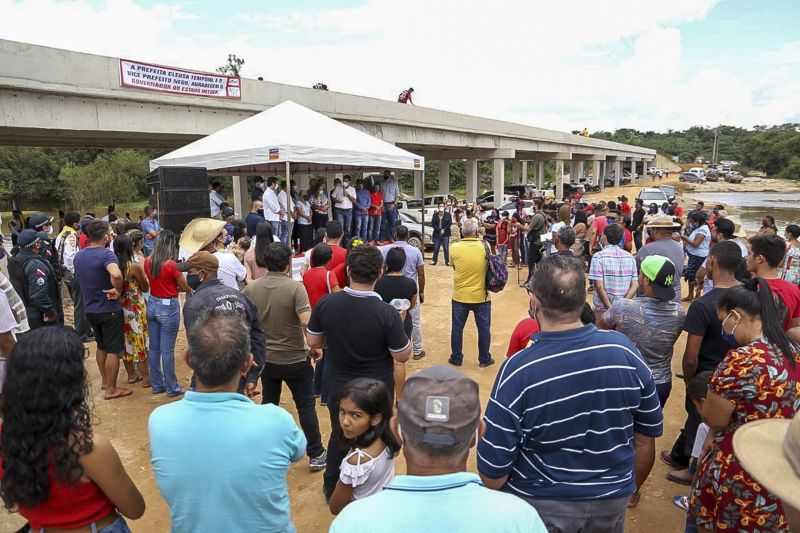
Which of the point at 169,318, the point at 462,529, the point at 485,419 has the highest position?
the point at 462,529

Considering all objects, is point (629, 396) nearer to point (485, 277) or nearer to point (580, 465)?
point (580, 465)

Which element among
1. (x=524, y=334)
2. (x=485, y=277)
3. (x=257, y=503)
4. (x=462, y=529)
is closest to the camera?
(x=462, y=529)

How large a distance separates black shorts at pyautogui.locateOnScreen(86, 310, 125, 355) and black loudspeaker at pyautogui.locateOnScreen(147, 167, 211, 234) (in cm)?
250

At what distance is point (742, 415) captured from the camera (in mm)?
2352

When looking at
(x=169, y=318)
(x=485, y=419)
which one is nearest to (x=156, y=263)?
(x=169, y=318)

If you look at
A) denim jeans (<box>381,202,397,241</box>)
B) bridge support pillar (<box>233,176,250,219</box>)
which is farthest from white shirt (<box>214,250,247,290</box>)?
bridge support pillar (<box>233,176,250,219</box>)

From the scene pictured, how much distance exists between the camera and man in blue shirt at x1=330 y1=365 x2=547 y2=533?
3.99ft

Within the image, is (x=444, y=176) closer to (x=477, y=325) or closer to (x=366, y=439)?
(x=477, y=325)

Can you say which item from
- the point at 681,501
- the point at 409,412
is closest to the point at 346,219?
the point at 681,501

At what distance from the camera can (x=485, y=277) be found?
6023mm

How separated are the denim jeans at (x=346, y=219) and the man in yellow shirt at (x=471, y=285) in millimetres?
4709

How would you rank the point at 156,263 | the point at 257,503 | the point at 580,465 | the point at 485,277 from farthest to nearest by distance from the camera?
the point at 485,277, the point at 156,263, the point at 580,465, the point at 257,503

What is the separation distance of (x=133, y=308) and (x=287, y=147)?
303 centimetres

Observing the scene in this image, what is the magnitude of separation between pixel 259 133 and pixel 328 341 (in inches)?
216
